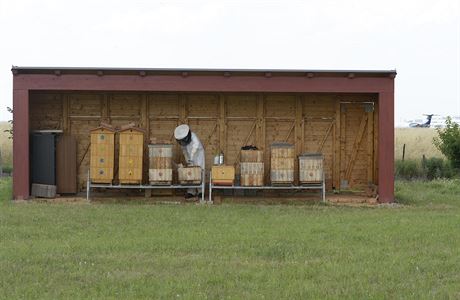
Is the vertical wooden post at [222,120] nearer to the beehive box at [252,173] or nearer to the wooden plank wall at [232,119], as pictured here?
the wooden plank wall at [232,119]

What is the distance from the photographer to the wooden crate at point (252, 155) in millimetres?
20188

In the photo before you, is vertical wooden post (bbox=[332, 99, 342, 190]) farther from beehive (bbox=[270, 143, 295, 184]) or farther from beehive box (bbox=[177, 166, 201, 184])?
beehive box (bbox=[177, 166, 201, 184])

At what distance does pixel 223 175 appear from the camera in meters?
20.2

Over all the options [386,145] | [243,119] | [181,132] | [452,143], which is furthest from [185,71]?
[452,143]

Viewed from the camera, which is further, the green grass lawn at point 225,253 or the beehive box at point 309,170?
the beehive box at point 309,170

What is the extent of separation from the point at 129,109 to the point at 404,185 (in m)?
11.0

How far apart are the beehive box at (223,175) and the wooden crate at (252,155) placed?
1.52 ft

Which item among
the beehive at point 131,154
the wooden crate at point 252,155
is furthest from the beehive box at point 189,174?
the wooden crate at point 252,155

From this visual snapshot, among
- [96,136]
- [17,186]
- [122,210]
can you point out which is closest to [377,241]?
[122,210]

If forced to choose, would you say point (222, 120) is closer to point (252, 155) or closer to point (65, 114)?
point (252, 155)

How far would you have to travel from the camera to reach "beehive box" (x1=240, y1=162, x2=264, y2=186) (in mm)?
20297

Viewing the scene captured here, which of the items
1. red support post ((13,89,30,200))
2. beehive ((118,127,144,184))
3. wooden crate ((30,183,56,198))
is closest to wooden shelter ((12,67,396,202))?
red support post ((13,89,30,200))

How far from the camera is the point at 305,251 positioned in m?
11.6

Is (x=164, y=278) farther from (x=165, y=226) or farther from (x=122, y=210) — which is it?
(x=122, y=210)
